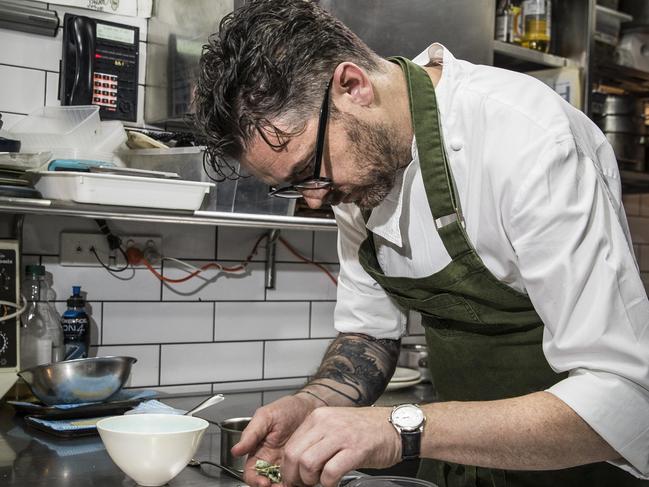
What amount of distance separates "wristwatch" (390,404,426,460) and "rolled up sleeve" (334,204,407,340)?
0.55m

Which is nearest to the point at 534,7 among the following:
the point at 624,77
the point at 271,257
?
the point at 624,77

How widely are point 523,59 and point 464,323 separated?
1358 mm

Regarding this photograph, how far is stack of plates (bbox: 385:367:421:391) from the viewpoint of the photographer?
7.86 feet

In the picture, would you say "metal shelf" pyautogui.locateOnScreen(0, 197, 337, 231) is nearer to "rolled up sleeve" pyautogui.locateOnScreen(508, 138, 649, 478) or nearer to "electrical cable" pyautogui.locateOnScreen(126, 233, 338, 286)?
"electrical cable" pyautogui.locateOnScreen(126, 233, 338, 286)

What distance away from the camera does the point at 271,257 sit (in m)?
2.45

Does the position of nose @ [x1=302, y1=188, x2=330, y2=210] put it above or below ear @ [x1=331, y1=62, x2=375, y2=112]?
below

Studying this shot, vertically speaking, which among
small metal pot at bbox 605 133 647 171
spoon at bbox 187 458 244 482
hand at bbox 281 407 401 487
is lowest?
spoon at bbox 187 458 244 482

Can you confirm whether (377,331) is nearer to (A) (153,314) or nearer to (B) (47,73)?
(A) (153,314)

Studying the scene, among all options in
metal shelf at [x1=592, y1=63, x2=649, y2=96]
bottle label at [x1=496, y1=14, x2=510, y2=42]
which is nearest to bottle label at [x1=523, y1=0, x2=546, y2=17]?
bottle label at [x1=496, y1=14, x2=510, y2=42]

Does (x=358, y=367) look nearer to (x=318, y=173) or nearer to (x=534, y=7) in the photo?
(x=318, y=173)

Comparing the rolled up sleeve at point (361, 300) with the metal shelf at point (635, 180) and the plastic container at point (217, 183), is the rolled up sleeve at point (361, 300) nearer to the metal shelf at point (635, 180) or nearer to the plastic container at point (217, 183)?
the plastic container at point (217, 183)

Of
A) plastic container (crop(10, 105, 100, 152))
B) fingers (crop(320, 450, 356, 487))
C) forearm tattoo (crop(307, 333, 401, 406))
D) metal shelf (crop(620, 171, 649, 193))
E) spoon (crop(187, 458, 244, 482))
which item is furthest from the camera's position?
metal shelf (crop(620, 171, 649, 193))

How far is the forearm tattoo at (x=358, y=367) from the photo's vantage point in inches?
63.7

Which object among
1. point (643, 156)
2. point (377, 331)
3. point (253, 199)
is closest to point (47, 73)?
point (253, 199)
